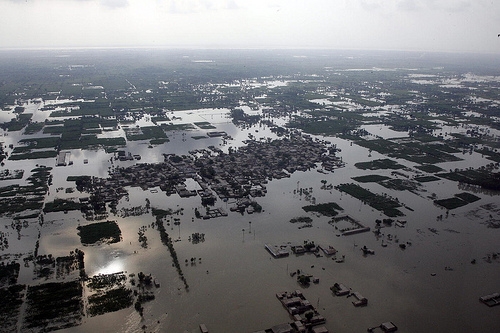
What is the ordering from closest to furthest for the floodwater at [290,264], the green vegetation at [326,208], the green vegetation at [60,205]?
the floodwater at [290,264], the green vegetation at [60,205], the green vegetation at [326,208]

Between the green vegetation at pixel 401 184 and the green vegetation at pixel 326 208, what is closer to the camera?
the green vegetation at pixel 326 208

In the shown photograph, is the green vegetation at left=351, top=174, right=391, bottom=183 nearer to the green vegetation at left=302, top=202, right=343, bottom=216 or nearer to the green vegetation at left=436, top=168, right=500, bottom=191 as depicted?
the green vegetation at left=436, top=168, right=500, bottom=191

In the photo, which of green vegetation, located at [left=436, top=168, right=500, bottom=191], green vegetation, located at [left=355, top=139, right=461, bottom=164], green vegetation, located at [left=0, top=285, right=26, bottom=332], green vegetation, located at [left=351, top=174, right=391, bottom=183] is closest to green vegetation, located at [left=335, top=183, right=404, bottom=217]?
green vegetation, located at [left=351, top=174, right=391, bottom=183]

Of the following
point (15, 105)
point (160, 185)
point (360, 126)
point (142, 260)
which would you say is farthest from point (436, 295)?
point (15, 105)

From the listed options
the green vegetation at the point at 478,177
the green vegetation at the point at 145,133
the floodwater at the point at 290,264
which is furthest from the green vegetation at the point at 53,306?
the green vegetation at the point at 478,177

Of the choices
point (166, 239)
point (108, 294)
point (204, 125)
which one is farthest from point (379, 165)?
point (108, 294)

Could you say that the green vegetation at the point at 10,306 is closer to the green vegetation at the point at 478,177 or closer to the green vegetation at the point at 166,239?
the green vegetation at the point at 166,239
